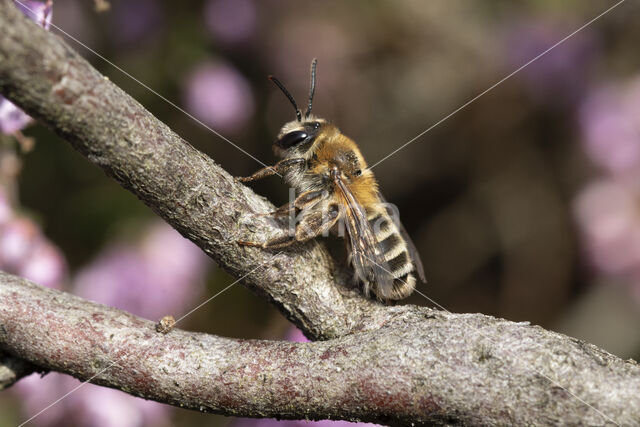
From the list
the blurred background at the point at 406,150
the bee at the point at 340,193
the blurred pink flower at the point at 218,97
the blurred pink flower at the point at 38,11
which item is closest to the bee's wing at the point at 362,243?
the bee at the point at 340,193

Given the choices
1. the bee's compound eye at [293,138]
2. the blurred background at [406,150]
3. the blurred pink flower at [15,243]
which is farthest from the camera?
the blurred background at [406,150]

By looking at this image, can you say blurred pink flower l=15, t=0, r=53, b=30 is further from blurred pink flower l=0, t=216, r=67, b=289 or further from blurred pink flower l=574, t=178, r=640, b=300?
blurred pink flower l=574, t=178, r=640, b=300

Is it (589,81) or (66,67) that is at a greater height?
(66,67)

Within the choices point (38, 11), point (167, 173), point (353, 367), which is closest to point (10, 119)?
point (38, 11)

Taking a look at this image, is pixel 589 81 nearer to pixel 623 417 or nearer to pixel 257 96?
pixel 257 96

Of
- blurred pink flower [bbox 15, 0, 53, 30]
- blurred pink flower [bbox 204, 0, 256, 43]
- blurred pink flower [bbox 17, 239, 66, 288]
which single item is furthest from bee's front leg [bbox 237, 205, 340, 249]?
blurred pink flower [bbox 204, 0, 256, 43]

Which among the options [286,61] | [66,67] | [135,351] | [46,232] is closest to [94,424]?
[46,232]

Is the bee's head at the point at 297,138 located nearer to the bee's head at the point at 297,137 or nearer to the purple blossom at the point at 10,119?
the bee's head at the point at 297,137
